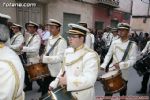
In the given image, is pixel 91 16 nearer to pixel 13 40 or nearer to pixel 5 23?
pixel 13 40

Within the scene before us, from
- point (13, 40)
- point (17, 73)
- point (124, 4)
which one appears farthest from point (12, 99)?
point (124, 4)

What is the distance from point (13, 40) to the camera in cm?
736

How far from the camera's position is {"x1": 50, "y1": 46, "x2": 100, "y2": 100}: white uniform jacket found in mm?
3346

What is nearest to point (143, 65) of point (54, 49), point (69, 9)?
point (54, 49)

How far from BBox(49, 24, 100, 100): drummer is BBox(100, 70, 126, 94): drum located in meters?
1.34

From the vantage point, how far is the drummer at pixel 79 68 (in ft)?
11.0

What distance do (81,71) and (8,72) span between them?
1.66 metres

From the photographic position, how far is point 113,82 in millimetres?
5004

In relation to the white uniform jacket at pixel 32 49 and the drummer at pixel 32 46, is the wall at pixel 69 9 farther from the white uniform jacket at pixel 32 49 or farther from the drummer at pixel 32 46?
the white uniform jacket at pixel 32 49

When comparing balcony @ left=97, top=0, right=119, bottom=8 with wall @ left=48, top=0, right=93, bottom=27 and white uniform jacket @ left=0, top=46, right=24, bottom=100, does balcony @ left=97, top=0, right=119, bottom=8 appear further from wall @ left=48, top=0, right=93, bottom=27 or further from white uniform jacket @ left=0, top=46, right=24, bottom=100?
white uniform jacket @ left=0, top=46, right=24, bottom=100

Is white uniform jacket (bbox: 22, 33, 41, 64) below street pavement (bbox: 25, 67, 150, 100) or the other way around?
the other way around

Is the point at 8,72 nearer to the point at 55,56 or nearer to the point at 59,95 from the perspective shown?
the point at 59,95

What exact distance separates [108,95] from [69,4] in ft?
46.1

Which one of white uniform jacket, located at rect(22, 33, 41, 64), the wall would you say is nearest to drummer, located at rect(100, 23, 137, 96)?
white uniform jacket, located at rect(22, 33, 41, 64)
